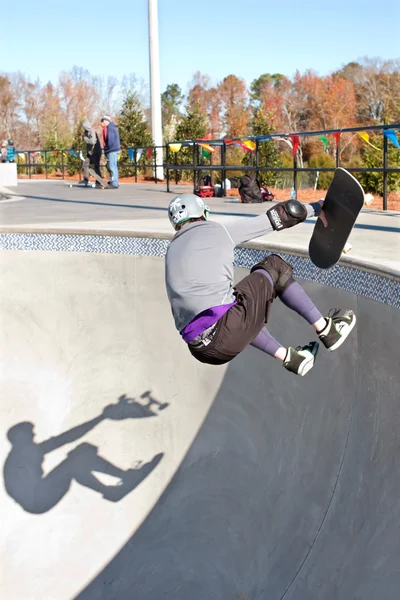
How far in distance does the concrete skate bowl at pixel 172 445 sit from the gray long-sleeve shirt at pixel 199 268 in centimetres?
133

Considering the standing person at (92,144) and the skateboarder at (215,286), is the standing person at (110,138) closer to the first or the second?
the standing person at (92,144)

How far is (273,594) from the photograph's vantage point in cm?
439

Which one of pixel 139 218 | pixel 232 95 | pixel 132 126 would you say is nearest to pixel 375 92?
pixel 232 95

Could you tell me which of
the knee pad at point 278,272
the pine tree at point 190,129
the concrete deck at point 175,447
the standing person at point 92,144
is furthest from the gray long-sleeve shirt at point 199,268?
the pine tree at point 190,129

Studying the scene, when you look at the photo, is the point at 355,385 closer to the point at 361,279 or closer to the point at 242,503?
the point at 361,279

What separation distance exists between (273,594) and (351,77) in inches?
2708

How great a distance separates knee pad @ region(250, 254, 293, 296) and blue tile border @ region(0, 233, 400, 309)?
915 millimetres

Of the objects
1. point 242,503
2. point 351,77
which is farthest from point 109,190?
point 351,77

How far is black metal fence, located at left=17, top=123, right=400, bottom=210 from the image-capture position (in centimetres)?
930

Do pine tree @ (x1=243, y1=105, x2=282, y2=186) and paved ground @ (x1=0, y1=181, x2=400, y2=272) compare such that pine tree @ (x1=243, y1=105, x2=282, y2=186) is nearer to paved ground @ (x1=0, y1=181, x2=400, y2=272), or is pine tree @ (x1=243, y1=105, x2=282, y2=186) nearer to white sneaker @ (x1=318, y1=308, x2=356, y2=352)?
paved ground @ (x1=0, y1=181, x2=400, y2=272)

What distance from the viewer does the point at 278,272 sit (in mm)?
3791

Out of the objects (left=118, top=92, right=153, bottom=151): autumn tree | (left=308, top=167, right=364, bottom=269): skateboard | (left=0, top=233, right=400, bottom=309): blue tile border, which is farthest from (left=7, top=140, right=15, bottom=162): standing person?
(left=308, top=167, right=364, bottom=269): skateboard

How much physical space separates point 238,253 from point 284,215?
8.73ft

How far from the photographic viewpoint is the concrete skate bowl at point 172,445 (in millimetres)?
4215
